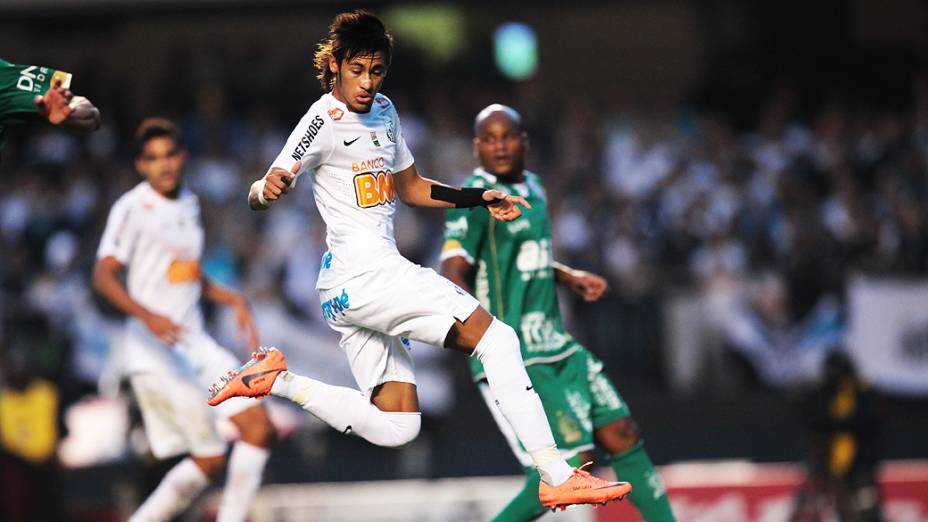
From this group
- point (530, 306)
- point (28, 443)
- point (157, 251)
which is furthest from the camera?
point (28, 443)

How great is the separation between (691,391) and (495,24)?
8606 millimetres

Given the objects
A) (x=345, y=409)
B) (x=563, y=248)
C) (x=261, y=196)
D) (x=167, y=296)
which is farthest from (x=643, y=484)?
(x=563, y=248)

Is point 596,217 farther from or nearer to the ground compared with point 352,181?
nearer to the ground

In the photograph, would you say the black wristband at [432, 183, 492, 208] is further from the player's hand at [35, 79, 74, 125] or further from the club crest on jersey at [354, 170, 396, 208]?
the player's hand at [35, 79, 74, 125]

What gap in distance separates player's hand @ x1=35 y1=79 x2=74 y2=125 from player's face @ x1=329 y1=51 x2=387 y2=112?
3.87 ft

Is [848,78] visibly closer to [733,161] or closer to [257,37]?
[733,161]

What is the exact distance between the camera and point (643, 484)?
7.11 metres

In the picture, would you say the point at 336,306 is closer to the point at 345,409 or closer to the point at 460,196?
the point at 345,409

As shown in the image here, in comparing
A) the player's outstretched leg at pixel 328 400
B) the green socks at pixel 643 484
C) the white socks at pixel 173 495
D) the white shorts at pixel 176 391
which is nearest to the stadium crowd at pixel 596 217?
the white shorts at pixel 176 391

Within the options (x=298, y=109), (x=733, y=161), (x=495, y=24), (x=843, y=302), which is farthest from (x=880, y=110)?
(x=298, y=109)

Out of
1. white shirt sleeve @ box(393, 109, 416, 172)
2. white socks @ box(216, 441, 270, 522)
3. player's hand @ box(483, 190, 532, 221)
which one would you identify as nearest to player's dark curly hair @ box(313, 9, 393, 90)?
white shirt sleeve @ box(393, 109, 416, 172)

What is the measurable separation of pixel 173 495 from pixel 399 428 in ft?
5.94

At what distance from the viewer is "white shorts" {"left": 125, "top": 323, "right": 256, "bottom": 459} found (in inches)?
314

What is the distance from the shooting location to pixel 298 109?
19000 mm
